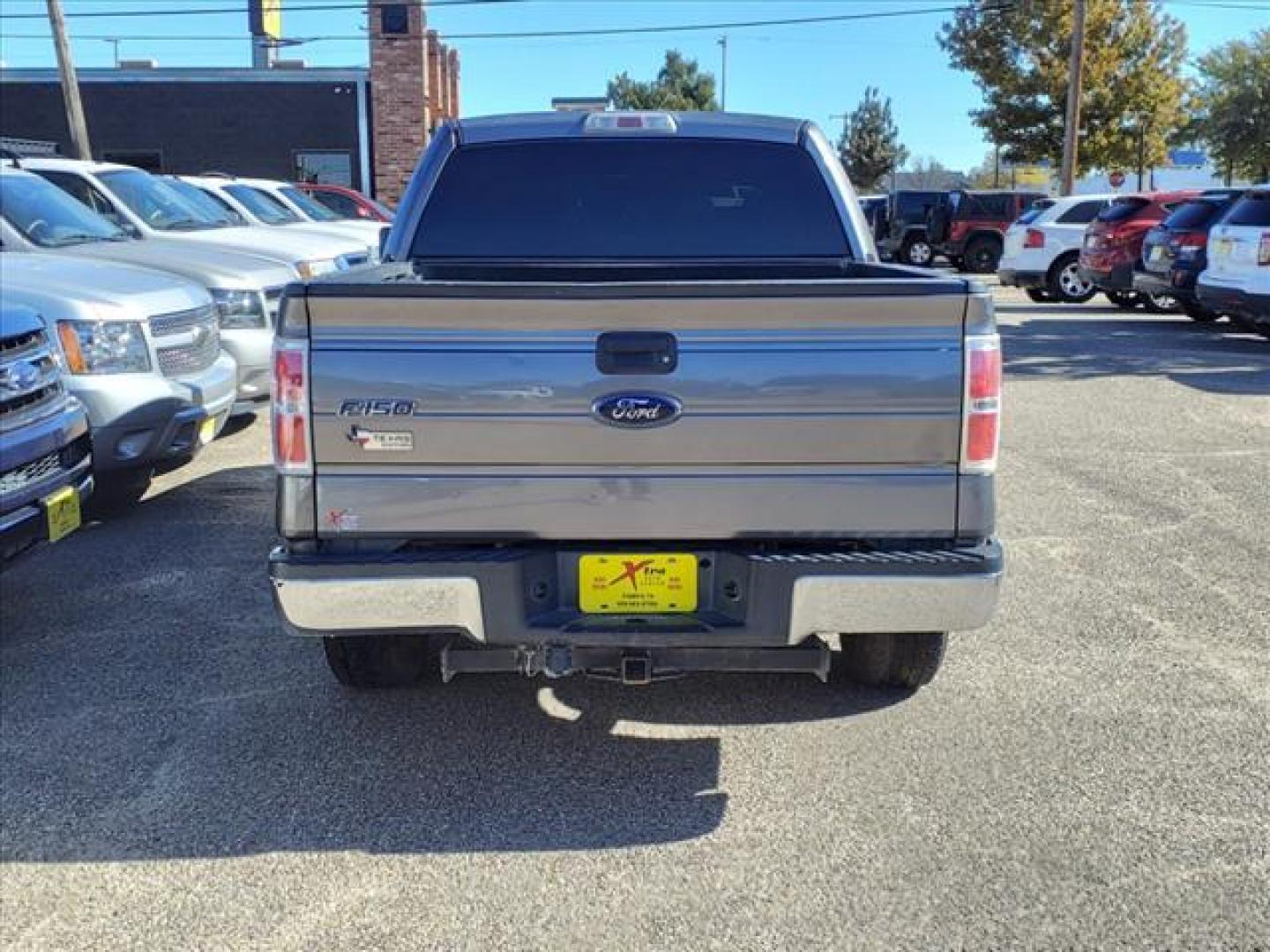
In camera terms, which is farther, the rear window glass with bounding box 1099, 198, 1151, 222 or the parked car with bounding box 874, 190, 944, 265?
the parked car with bounding box 874, 190, 944, 265

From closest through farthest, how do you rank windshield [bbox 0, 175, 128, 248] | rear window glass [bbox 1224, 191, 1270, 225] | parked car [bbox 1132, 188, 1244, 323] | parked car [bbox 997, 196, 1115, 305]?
1. windshield [bbox 0, 175, 128, 248]
2. rear window glass [bbox 1224, 191, 1270, 225]
3. parked car [bbox 1132, 188, 1244, 323]
4. parked car [bbox 997, 196, 1115, 305]

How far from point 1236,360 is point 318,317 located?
1162 cm

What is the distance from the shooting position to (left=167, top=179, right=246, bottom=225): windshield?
37.8 feet

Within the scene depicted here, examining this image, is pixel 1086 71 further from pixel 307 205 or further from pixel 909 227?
pixel 307 205

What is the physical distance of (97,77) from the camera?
25844 mm

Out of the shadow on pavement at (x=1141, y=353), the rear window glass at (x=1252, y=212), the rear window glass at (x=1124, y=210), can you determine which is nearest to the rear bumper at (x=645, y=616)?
the shadow on pavement at (x=1141, y=353)

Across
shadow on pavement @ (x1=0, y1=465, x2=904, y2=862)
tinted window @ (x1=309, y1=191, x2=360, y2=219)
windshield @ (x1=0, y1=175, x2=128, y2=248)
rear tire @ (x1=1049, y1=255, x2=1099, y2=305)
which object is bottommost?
shadow on pavement @ (x1=0, y1=465, x2=904, y2=862)

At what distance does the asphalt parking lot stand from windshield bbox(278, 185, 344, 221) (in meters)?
10.6

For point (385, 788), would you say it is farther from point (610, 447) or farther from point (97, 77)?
point (97, 77)

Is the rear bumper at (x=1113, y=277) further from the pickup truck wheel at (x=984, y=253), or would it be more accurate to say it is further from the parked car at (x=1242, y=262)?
the pickup truck wheel at (x=984, y=253)

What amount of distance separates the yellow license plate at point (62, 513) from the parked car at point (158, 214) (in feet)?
15.7

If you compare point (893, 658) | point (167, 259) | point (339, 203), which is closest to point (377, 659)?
point (893, 658)

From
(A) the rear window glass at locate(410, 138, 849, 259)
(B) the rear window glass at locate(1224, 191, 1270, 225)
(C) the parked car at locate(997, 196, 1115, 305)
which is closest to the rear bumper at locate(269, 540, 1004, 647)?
(A) the rear window glass at locate(410, 138, 849, 259)

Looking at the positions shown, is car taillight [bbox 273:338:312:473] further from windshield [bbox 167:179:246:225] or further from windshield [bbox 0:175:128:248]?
windshield [bbox 167:179:246:225]
